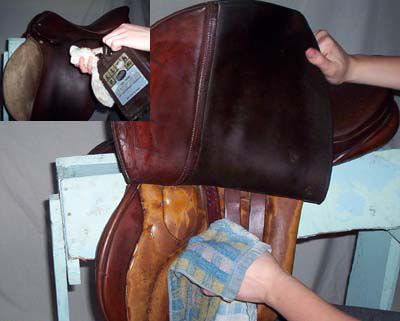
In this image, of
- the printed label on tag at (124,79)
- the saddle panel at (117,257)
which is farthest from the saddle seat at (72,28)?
the saddle panel at (117,257)

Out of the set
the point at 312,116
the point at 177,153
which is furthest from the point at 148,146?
the point at 312,116

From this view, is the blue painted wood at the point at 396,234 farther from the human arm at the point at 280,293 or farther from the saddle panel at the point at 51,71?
the saddle panel at the point at 51,71

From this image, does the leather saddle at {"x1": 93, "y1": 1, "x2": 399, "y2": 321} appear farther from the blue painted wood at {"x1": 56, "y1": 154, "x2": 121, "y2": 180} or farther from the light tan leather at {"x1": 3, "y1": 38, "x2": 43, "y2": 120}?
the light tan leather at {"x1": 3, "y1": 38, "x2": 43, "y2": 120}

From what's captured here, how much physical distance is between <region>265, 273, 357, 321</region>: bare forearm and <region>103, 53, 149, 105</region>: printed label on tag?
35 cm

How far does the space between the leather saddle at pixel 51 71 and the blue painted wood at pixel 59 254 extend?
179 mm

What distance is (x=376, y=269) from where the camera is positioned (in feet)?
3.32

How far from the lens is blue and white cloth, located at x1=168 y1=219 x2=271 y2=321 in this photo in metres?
0.56

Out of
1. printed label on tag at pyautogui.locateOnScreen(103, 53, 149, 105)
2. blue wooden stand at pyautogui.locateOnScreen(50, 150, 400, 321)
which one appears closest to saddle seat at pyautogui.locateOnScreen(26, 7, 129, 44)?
printed label on tag at pyautogui.locateOnScreen(103, 53, 149, 105)

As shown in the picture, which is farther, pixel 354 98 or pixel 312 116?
pixel 354 98

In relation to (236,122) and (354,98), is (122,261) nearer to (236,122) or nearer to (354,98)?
(236,122)

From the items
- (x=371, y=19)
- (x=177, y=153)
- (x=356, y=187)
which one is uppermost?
(x=371, y=19)

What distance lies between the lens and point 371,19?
4.28ft

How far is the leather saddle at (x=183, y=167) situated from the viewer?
1.83 feet

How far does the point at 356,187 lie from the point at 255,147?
1.05 feet
